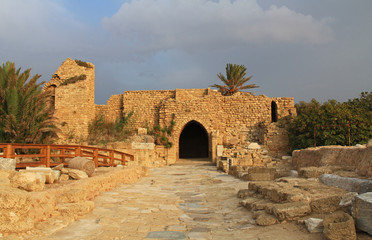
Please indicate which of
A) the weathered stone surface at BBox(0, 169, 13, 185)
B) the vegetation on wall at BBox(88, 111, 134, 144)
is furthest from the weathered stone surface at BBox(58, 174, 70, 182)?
the vegetation on wall at BBox(88, 111, 134, 144)

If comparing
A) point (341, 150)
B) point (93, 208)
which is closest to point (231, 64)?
point (341, 150)

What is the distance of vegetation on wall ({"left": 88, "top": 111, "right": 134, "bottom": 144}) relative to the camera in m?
21.6

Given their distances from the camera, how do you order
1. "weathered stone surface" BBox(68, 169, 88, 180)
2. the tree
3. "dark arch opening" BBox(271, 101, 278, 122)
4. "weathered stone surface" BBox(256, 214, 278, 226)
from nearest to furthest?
"weathered stone surface" BBox(256, 214, 278, 226) → "weathered stone surface" BBox(68, 169, 88, 180) → the tree → "dark arch opening" BBox(271, 101, 278, 122)

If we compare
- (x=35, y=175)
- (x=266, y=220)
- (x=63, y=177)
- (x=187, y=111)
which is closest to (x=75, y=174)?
(x=63, y=177)

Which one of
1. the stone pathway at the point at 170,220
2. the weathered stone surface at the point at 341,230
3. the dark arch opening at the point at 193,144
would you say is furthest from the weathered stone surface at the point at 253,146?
the weathered stone surface at the point at 341,230

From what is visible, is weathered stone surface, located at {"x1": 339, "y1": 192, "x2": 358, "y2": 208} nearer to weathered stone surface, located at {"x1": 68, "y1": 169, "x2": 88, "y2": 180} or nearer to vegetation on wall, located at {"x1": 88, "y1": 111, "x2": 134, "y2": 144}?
weathered stone surface, located at {"x1": 68, "y1": 169, "x2": 88, "y2": 180}

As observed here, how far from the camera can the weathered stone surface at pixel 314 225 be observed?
3854 millimetres

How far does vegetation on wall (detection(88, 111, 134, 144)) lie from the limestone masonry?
43 centimetres

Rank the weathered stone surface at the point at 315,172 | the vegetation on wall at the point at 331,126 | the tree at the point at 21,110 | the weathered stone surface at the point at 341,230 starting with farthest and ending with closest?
the vegetation on wall at the point at 331,126 < the tree at the point at 21,110 < the weathered stone surface at the point at 315,172 < the weathered stone surface at the point at 341,230

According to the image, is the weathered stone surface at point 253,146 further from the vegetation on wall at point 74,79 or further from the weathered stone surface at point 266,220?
the weathered stone surface at point 266,220

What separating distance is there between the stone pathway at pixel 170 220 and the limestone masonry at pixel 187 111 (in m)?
13.4

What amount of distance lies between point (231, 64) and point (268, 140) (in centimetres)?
974

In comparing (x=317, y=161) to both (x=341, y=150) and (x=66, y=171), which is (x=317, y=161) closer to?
(x=341, y=150)

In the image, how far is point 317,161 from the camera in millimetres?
8555
